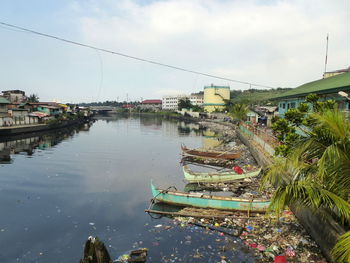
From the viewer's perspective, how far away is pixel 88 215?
13781 millimetres

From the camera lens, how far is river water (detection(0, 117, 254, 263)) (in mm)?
10211

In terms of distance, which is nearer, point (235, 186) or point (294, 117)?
point (294, 117)

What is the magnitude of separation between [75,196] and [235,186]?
1148 cm

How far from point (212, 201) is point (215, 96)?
99.1 meters

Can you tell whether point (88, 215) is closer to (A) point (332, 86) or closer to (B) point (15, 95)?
(A) point (332, 86)

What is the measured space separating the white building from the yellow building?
3303 centimetres

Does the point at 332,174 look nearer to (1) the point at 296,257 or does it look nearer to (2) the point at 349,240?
(2) the point at 349,240

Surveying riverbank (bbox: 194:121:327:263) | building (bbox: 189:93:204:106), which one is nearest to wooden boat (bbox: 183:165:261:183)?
riverbank (bbox: 194:121:327:263)

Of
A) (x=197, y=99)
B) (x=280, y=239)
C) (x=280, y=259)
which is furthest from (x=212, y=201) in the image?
(x=197, y=99)

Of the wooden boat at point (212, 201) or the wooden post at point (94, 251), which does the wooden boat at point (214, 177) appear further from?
the wooden post at point (94, 251)

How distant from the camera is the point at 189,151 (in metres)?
29.1

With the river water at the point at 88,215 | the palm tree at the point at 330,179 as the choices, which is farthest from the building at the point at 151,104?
the palm tree at the point at 330,179

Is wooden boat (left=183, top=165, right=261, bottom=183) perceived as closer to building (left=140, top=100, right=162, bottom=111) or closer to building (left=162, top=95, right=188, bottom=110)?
building (left=162, top=95, right=188, bottom=110)

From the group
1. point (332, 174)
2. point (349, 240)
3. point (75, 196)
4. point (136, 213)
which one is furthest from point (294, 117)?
point (75, 196)
